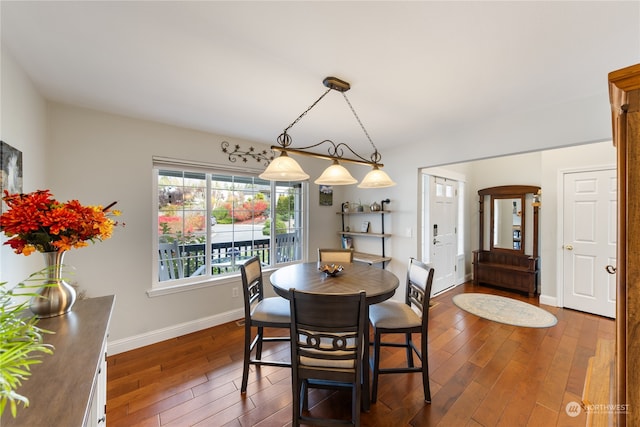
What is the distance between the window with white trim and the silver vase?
4.85 ft

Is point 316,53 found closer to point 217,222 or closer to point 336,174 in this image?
point 336,174

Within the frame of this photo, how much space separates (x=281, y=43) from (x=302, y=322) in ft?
5.37

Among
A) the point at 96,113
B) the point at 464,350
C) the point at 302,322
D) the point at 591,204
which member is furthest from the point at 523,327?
the point at 96,113

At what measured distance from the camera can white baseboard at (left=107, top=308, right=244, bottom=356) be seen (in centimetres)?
245

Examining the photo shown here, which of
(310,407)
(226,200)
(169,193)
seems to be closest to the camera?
(310,407)

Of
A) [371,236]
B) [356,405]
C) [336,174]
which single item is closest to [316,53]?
[336,174]

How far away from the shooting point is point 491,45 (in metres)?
1.44

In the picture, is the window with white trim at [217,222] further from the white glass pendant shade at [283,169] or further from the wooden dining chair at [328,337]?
the wooden dining chair at [328,337]

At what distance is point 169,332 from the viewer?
2.72 metres

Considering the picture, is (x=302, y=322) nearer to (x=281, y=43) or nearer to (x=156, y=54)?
(x=281, y=43)

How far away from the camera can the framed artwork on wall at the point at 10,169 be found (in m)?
1.39

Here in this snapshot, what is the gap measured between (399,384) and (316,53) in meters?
2.51

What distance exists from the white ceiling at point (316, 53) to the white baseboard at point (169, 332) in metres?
2.27

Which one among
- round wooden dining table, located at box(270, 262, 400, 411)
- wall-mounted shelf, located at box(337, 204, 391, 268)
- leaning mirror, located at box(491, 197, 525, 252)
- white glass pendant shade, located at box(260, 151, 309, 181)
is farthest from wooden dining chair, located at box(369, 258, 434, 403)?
leaning mirror, located at box(491, 197, 525, 252)
